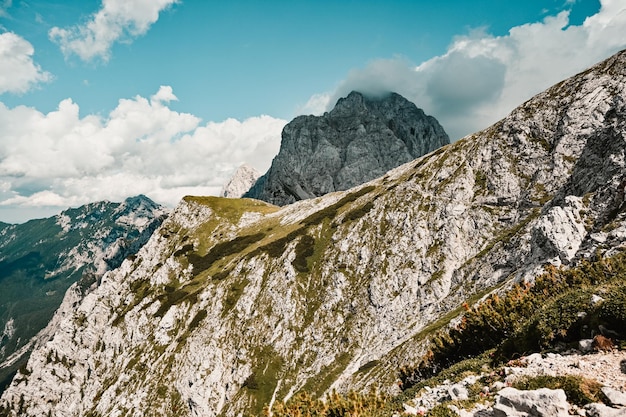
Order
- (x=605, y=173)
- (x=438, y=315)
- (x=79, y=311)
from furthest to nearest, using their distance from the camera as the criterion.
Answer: (x=79, y=311)
(x=438, y=315)
(x=605, y=173)

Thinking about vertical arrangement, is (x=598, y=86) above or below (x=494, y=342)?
above

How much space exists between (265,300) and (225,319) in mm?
16394

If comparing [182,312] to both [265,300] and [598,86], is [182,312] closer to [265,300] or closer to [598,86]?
[265,300]

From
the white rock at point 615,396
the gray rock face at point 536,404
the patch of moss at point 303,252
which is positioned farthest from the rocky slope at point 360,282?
the gray rock face at point 536,404

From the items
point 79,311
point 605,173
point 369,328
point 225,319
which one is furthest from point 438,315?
point 79,311

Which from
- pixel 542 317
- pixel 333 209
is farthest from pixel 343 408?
pixel 333 209

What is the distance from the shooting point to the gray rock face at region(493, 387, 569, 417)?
12.5 metres

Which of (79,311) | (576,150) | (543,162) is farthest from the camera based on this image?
(79,311)

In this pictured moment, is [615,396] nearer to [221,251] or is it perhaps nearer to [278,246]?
[278,246]

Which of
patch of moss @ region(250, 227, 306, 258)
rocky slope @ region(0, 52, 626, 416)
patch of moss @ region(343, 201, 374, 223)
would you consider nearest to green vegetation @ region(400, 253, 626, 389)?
rocky slope @ region(0, 52, 626, 416)

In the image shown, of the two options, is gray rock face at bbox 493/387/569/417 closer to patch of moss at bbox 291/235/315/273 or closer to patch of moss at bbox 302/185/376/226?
patch of moss at bbox 291/235/315/273

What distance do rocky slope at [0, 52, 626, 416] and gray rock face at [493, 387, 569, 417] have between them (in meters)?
61.4

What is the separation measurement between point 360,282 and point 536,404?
4469 inches

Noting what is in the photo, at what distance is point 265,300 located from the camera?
13388 cm
